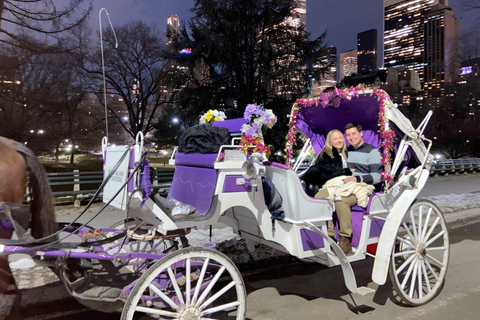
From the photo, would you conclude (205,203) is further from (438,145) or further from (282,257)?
(438,145)

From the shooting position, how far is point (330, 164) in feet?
14.6

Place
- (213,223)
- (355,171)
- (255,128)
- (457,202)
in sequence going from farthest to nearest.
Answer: (457,202)
(355,171)
(255,128)
(213,223)

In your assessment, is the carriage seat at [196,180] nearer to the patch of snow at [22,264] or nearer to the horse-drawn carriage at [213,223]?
the horse-drawn carriage at [213,223]

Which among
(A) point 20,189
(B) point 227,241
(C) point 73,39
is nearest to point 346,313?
(B) point 227,241

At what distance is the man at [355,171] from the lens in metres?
3.68

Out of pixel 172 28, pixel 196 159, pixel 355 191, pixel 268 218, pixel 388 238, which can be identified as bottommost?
pixel 388 238

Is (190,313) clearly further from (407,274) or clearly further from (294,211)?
(407,274)

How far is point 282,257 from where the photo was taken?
5281 millimetres

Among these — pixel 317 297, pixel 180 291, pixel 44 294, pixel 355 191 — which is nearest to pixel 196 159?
pixel 180 291

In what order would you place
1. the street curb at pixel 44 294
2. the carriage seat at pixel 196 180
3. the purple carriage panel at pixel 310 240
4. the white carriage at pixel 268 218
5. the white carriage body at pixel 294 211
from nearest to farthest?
1. the white carriage at pixel 268 218
2. the white carriage body at pixel 294 211
3. the carriage seat at pixel 196 180
4. the purple carriage panel at pixel 310 240
5. the street curb at pixel 44 294

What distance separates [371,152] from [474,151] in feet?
108

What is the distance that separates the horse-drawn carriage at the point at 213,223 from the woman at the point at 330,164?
515mm

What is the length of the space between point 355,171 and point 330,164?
1.14 ft

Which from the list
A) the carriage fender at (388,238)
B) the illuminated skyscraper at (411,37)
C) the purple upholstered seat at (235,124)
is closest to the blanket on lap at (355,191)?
the carriage fender at (388,238)
